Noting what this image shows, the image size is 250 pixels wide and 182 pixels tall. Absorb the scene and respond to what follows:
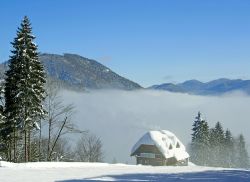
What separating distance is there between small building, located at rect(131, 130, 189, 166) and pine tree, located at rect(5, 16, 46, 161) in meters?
32.9

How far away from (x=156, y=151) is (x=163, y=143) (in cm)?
199

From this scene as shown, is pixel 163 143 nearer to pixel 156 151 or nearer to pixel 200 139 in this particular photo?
pixel 156 151

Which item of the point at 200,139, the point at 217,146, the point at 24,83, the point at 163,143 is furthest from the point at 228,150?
the point at 24,83

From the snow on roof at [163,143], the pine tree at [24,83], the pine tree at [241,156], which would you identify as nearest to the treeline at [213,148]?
the pine tree at [241,156]

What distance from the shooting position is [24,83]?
47656 mm

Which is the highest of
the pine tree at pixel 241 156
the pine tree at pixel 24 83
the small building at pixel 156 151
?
the pine tree at pixel 24 83

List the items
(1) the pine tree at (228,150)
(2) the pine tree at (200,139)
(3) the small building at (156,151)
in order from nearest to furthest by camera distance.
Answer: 1. (3) the small building at (156,151)
2. (2) the pine tree at (200,139)
3. (1) the pine tree at (228,150)

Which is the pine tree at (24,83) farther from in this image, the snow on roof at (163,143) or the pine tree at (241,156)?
the pine tree at (241,156)

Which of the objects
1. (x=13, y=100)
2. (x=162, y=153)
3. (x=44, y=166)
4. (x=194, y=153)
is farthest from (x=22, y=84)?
(x=194, y=153)

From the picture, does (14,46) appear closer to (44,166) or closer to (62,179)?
(44,166)

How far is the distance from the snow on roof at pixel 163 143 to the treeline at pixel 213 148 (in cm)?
Answer: 1548

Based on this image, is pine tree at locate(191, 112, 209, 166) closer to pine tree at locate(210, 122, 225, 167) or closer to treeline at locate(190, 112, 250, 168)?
treeline at locate(190, 112, 250, 168)

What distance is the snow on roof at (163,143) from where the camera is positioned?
76794 millimetres

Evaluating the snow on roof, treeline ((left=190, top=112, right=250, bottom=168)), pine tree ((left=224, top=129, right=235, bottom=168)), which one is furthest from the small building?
pine tree ((left=224, top=129, right=235, bottom=168))
